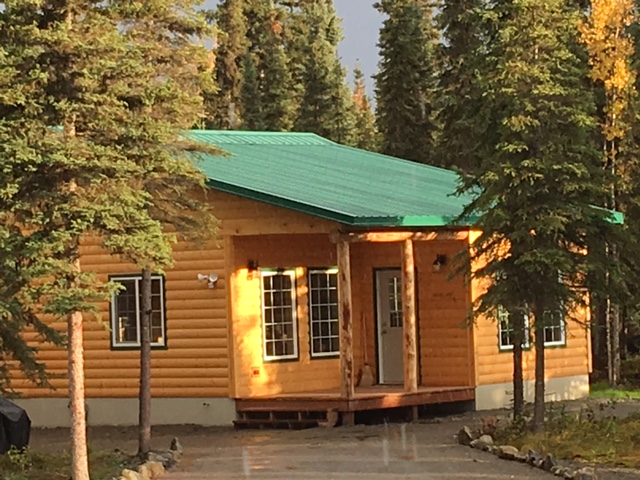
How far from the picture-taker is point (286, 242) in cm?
2112

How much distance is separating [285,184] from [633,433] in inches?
288

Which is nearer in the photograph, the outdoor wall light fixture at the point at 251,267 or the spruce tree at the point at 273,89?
the outdoor wall light fixture at the point at 251,267

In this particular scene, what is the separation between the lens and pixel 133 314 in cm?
2108

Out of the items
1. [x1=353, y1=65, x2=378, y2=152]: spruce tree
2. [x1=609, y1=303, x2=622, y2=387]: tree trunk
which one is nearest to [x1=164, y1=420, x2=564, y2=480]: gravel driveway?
[x1=609, y1=303, x2=622, y2=387]: tree trunk

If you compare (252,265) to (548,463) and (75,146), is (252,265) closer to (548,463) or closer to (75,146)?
(548,463)

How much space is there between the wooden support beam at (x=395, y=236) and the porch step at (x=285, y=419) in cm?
262

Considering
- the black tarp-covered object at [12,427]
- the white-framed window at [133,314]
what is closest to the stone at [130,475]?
the black tarp-covered object at [12,427]

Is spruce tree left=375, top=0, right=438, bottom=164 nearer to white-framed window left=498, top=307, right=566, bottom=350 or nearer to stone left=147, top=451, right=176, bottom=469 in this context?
white-framed window left=498, top=307, right=566, bottom=350

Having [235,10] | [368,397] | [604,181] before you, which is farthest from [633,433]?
[235,10]

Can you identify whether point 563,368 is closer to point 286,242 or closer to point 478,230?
point 478,230

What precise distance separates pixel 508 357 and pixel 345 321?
12.4ft

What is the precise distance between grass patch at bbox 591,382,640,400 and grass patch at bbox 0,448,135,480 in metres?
10.6

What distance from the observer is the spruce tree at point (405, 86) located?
131 feet

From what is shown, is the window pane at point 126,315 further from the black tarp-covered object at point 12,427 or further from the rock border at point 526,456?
the rock border at point 526,456
